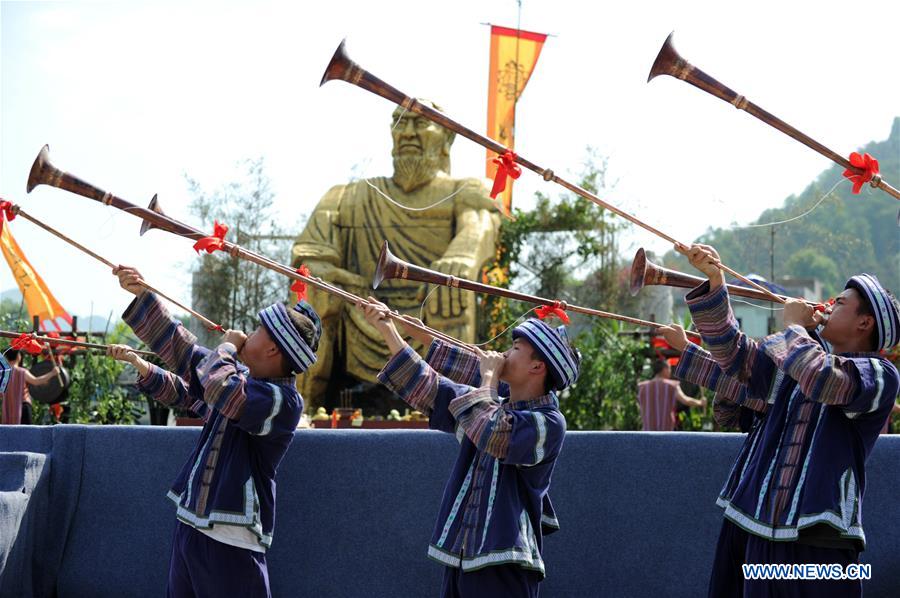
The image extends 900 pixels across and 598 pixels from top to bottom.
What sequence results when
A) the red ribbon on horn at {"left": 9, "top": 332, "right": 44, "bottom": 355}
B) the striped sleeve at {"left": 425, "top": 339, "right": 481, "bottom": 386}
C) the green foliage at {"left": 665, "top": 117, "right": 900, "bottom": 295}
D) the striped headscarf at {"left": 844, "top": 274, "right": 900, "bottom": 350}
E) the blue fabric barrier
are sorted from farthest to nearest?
the green foliage at {"left": 665, "top": 117, "right": 900, "bottom": 295} < the red ribbon on horn at {"left": 9, "top": 332, "right": 44, "bottom": 355} < the blue fabric barrier < the striped sleeve at {"left": 425, "top": 339, "right": 481, "bottom": 386} < the striped headscarf at {"left": 844, "top": 274, "right": 900, "bottom": 350}

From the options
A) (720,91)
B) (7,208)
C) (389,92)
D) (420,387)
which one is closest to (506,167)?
(389,92)

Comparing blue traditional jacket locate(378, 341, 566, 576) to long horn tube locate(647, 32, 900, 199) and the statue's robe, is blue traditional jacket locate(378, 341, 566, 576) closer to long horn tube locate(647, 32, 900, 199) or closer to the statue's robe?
long horn tube locate(647, 32, 900, 199)

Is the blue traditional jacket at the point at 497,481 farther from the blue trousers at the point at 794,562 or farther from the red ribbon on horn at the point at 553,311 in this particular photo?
the red ribbon on horn at the point at 553,311

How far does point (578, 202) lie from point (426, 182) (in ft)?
7.35

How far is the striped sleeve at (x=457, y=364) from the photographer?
3912 mm

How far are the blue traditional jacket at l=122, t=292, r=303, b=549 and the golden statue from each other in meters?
4.93

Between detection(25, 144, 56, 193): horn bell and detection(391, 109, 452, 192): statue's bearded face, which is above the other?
detection(391, 109, 452, 192): statue's bearded face

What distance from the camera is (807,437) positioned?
3.14 metres

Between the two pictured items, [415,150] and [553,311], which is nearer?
[553,311]

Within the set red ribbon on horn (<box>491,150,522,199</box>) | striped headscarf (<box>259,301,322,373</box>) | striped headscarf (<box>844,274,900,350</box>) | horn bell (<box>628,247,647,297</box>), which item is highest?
red ribbon on horn (<box>491,150,522,199</box>)

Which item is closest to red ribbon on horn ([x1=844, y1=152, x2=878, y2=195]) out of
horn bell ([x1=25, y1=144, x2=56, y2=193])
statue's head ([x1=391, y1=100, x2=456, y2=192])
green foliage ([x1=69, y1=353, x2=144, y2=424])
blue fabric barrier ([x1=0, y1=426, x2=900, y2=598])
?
blue fabric barrier ([x1=0, y1=426, x2=900, y2=598])

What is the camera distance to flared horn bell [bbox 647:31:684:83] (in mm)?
3633

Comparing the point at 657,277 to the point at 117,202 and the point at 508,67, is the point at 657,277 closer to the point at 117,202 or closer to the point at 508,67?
the point at 117,202

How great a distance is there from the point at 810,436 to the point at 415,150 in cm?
630
